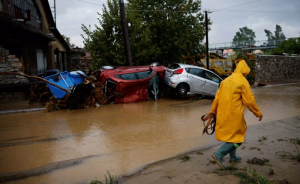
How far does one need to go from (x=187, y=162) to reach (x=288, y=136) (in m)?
3.04

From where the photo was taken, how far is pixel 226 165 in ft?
13.8

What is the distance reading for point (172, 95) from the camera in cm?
1309

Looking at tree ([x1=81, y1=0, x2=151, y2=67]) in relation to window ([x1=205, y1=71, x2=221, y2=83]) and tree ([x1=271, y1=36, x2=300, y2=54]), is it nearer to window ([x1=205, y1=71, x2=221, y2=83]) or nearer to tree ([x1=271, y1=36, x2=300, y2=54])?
window ([x1=205, y1=71, x2=221, y2=83])

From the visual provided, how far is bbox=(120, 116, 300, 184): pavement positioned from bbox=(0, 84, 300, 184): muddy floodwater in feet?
1.38

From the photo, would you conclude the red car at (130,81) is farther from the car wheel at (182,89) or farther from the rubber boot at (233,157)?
the rubber boot at (233,157)

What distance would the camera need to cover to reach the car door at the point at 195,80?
39.4 feet

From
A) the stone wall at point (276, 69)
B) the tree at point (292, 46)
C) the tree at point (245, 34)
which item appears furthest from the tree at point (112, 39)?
the tree at point (245, 34)

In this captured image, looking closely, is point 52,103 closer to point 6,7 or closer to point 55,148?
point 55,148

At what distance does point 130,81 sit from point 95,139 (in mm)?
5068

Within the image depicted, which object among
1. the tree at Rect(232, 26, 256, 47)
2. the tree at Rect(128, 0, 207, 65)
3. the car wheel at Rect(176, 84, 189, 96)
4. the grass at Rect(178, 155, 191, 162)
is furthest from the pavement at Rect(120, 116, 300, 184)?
the tree at Rect(232, 26, 256, 47)

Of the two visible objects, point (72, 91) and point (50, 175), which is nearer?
point (50, 175)

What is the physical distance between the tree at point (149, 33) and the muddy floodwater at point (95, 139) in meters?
Result: 6.68

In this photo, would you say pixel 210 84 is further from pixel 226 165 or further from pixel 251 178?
pixel 251 178

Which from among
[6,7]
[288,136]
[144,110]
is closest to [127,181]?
[288,136]
